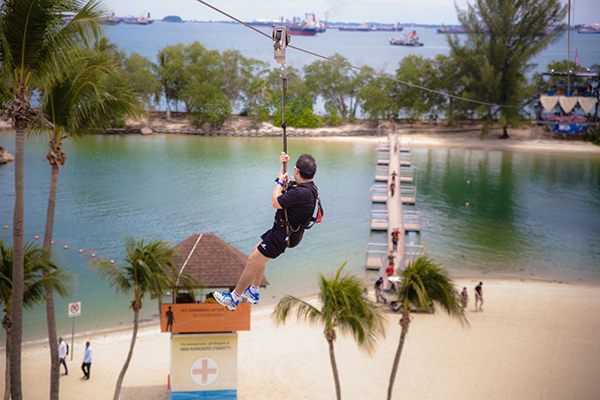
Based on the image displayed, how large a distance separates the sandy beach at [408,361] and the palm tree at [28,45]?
9.02m

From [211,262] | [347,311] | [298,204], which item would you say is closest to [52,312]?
→ [211,262]

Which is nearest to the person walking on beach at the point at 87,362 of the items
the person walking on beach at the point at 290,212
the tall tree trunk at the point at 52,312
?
the tall tree trunk at the point at 52,312

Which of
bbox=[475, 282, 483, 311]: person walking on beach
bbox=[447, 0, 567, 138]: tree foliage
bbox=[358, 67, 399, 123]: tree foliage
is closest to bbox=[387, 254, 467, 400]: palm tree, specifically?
bbox=[475, 282, 483, 311]: person walking on beach

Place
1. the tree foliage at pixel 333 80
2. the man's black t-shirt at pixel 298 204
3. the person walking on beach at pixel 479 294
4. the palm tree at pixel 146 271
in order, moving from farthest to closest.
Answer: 1. the tree foliage at pixel 333 80
2. the person walking on beach at pixel 479 294
3. the palm tree at pixel 146 271
4. the man's black t-shirt at pixel 298 204

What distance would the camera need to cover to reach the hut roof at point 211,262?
16.0m

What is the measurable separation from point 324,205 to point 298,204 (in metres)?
37.7

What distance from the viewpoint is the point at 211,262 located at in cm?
1642

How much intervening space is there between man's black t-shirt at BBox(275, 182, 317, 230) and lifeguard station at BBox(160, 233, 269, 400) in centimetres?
830

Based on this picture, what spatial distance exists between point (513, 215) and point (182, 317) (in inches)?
1434

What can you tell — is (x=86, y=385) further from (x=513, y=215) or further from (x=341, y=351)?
(x=513, y=215)

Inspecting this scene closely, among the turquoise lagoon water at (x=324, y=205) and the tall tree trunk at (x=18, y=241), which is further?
the turquoise lagoon water at (x=324, y=205)

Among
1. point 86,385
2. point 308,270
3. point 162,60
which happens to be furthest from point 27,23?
point 162,60

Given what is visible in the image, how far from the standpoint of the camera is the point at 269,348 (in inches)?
873

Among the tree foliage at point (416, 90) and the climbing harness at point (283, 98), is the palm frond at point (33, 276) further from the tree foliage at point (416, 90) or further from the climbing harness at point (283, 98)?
the tree foliage at point (416, 90)
